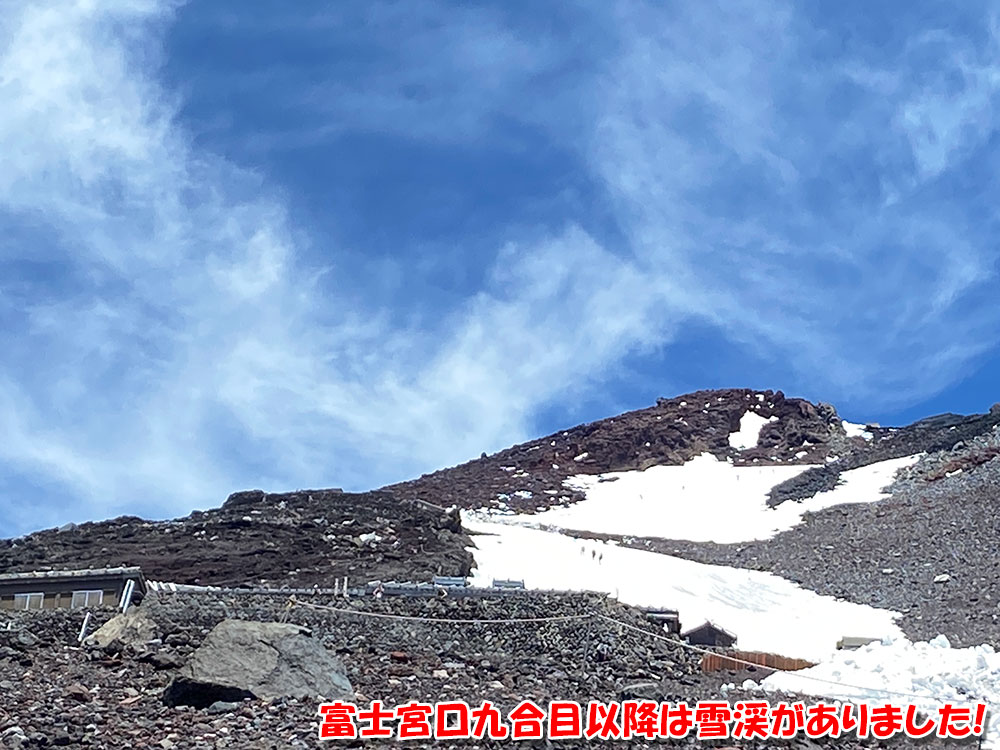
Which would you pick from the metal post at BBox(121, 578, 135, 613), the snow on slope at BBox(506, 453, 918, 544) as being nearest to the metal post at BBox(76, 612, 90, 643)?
the metal post at BBox(121, 578, 135, 613)

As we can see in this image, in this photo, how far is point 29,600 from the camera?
1379 cm

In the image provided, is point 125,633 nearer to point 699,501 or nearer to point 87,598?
point 87,598

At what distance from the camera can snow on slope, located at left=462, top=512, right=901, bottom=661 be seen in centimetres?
1631

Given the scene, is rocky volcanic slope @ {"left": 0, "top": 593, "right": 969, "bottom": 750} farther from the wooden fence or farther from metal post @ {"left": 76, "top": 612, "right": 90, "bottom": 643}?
the wooden fence

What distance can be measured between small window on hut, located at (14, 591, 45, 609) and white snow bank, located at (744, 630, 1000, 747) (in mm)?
9593

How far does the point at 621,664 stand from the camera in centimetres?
1207

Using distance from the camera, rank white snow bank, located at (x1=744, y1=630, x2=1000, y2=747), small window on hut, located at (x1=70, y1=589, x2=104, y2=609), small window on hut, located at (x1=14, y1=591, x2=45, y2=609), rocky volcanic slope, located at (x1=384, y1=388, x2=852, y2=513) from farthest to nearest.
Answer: rocky volcanic slope, located at (x1=384, y1=388, x2=852, y2=513) → small window on hut, located at (x1=14, y1=591, x2=45, y2=609) → small window on hut, located at (x1=70, y1=589, x2=104, y2=609) → white snow bank, located at (x1=744, y1=630, x2=1000, y2=747)

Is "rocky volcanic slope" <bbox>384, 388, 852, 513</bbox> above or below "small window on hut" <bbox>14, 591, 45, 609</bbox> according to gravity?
above

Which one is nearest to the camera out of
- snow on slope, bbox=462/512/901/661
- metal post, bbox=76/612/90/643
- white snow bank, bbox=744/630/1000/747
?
white snow bank, bbox=744/630/1000/747

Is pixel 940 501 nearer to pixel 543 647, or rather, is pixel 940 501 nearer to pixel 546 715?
pixel 543 647

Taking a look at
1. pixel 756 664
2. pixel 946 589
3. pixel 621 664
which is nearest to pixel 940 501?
pixel 946 589

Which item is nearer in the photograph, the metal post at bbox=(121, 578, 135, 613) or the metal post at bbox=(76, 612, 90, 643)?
the metal post at bbox=(76, 612, 90, 643)

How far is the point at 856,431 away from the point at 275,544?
3824 cm

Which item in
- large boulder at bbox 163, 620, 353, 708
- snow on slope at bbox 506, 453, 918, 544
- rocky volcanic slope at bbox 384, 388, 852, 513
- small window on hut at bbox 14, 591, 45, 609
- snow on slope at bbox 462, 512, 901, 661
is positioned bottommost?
large boulder at bbox 163, 620, 353, 708
